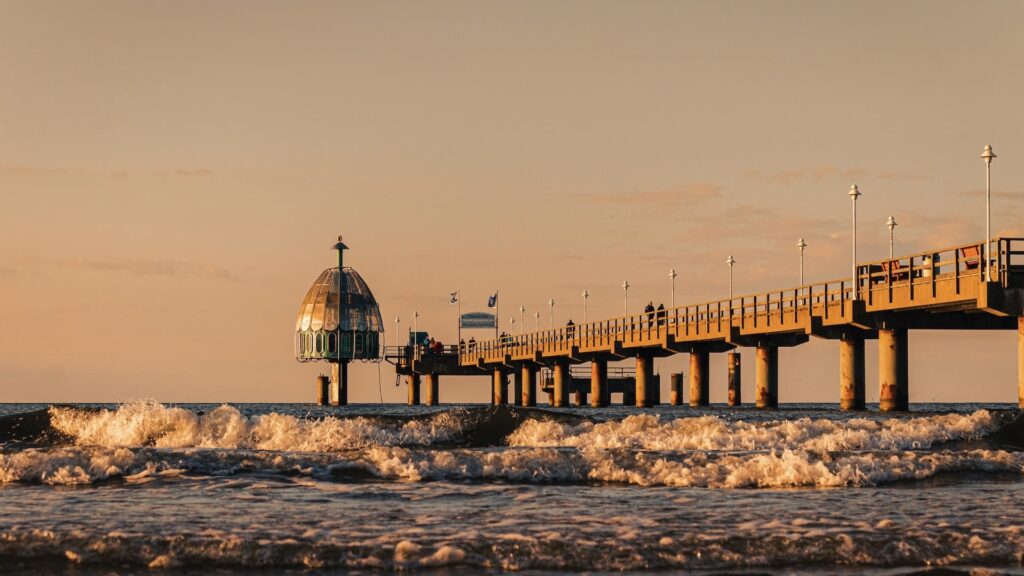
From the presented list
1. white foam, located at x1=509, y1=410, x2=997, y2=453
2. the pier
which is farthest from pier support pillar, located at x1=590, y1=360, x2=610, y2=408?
white foam, located at x1=509, y1=410, x2=997, y2=453

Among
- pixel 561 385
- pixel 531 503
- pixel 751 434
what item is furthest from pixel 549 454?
pixel 561 385

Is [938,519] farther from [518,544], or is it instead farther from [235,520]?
[235,520]

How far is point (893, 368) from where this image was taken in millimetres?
47219

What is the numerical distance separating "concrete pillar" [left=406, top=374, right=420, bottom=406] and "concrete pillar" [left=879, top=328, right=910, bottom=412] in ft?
223

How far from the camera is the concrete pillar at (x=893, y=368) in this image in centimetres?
4681

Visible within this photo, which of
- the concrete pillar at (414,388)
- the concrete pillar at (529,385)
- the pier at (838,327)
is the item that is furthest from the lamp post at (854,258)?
the concrete pillar at (414,388)

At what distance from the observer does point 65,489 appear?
19062 millimetres

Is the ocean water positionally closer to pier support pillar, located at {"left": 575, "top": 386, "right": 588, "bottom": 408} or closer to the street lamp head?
the street lamp head

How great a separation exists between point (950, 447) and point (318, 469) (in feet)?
42.7

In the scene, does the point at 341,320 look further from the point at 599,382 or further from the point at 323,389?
the point at 599,382

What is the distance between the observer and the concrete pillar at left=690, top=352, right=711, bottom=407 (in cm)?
6706

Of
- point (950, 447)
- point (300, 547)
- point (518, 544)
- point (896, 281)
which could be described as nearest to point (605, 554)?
point (518, 544)

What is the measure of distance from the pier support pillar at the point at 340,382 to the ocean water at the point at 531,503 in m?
87.0

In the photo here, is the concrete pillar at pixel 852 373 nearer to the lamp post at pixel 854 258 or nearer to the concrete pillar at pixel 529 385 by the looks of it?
the lamp post at pixel 854 258
